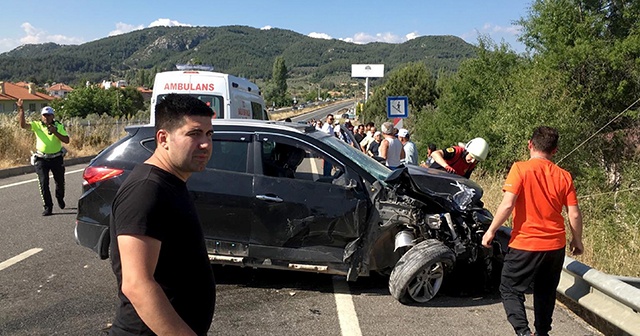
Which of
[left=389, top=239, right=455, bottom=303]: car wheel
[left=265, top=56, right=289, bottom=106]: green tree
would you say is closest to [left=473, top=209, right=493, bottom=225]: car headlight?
[left=389, top=239, right=455, bottom=303]: car wheel

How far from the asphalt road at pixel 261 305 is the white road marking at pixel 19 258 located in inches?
0.4

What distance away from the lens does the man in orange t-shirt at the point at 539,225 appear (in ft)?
12.7

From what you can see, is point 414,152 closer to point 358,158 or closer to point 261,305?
point 358,158

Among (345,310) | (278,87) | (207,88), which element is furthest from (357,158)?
(278,87)

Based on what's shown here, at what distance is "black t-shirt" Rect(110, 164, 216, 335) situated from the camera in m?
1.72

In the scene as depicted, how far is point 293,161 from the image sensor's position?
5430 mm

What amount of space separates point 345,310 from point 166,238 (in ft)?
10.7

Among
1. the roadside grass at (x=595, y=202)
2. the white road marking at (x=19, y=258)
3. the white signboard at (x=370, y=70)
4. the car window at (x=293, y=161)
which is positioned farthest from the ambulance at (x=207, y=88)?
the white signboard at (x=370, y=70)

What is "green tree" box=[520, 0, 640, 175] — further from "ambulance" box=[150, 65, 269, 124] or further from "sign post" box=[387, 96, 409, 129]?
"ambulance" box=[150, 65, 269, 124]

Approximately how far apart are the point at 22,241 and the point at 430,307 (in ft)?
17.7

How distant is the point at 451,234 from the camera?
500 cm

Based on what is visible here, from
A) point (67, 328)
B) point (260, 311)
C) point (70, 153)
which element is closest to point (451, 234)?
point (260, 311)

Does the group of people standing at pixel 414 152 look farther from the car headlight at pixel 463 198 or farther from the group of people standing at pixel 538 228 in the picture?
the group of people standing at pixel 538 228

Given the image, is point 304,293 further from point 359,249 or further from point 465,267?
point 465,267
